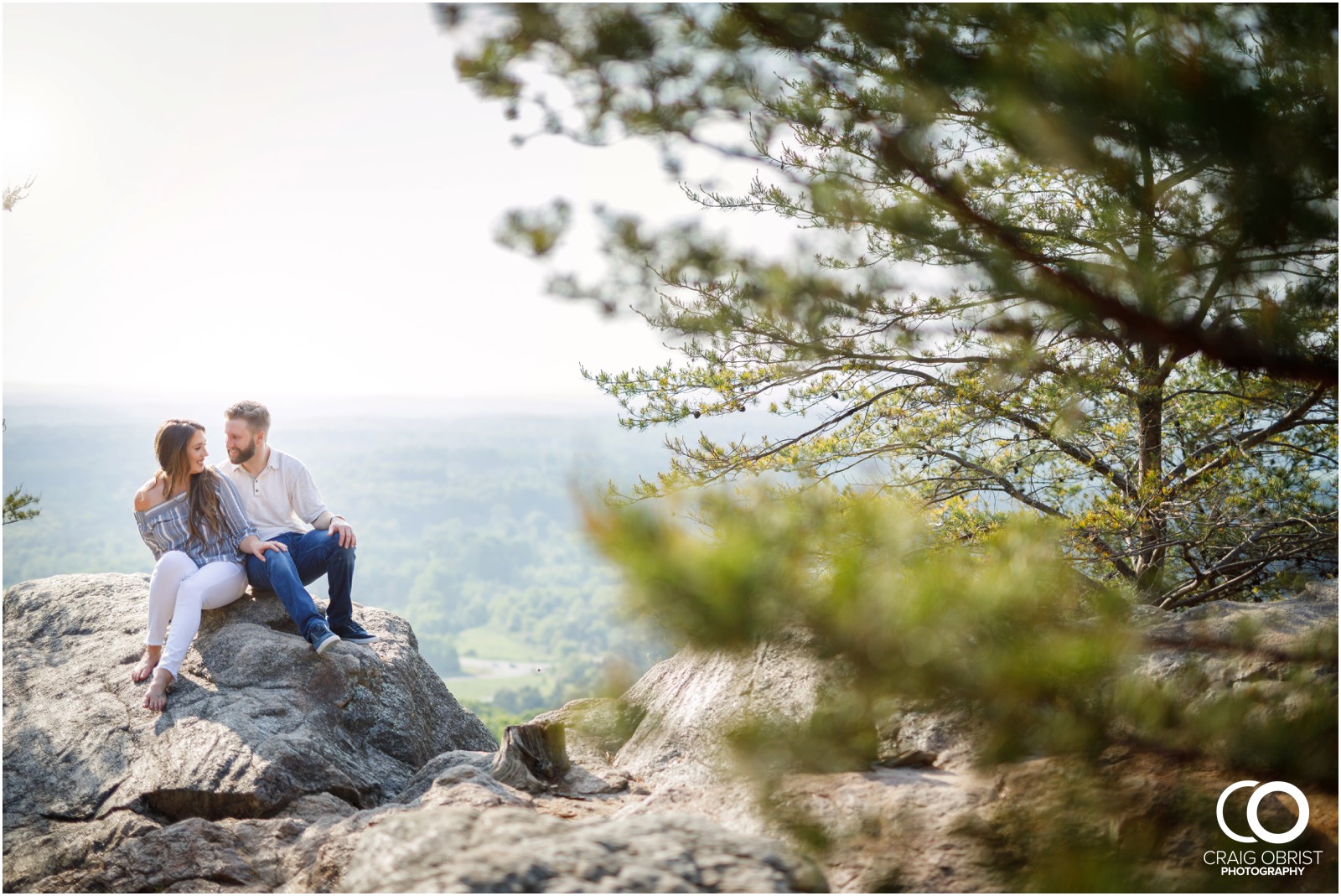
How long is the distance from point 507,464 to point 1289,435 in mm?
176710

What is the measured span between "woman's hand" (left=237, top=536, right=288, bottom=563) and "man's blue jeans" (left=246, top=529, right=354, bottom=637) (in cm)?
4

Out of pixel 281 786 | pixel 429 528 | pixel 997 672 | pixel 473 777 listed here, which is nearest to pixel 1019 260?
pixel 997 672

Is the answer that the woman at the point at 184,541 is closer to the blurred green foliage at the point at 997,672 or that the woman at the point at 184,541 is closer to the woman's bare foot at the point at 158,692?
the woman's bare foot at the point at 158,692

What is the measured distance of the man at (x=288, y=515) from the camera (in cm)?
545

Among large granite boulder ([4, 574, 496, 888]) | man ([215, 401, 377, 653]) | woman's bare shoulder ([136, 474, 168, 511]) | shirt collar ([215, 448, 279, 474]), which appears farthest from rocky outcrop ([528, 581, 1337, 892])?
woman's bare shoulder ([136, 474, 168, 511])

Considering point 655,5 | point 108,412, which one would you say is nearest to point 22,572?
point 108,412

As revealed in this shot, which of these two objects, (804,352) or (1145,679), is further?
(804,352)

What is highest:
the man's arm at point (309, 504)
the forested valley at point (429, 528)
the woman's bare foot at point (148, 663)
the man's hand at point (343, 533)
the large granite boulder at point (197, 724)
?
the man's arm at point (309, 504)

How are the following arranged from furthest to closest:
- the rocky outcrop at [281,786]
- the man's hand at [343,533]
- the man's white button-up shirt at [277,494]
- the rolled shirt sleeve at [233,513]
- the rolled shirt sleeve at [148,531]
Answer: the man's white button-up shirt at [277,494] → the man's hand at [343,533] → the rolled shirt sleeve at [233,513] → the rolled shirt sleeve at [148,531] → the rocky outcrop at [281,786]

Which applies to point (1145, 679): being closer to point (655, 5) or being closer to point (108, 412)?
point (655, 5)

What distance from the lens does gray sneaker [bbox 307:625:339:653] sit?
16.7ft

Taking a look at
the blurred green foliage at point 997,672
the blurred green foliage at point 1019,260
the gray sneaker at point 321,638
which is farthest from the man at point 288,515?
the blurred green foliage at point 997,672

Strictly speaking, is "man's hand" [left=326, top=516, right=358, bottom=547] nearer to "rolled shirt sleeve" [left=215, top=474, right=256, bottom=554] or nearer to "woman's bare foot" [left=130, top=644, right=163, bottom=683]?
"rolled shirt sleeve" [left=215, top=474, right=256, bottom=554]

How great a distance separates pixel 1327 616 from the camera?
12.0 ft
